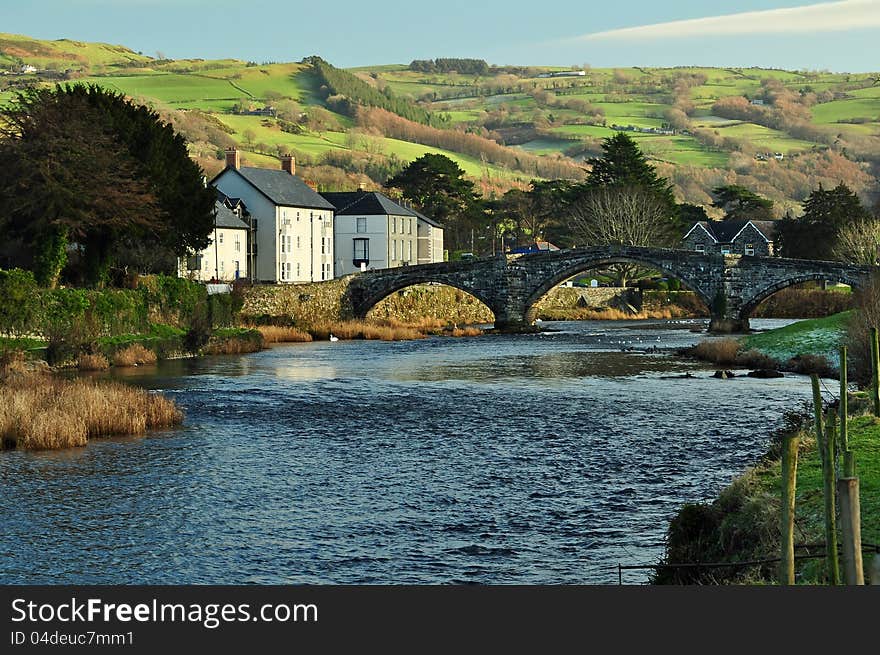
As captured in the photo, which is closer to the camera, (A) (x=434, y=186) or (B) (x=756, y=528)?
(B) (x=756, y=528)

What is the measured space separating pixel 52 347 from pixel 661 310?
79.0m

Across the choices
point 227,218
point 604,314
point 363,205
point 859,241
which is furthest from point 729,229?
point 227,218

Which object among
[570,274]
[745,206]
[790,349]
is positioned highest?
[745,206]

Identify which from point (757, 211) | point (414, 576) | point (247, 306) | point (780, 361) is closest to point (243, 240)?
point (247, 306)

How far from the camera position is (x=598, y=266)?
95125mm

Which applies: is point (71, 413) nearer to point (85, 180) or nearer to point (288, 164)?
point (85, 180)

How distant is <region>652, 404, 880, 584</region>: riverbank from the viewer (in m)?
16.3

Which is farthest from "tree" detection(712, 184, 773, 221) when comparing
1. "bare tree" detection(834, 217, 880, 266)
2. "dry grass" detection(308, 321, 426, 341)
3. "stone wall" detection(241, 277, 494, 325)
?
"dry grass" detection(308, 321, 426, 341)

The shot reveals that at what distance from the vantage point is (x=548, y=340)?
81.2 m

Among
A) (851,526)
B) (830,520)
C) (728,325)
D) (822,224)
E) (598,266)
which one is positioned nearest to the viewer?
(851,526)

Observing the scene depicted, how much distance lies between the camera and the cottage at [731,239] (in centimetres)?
15088

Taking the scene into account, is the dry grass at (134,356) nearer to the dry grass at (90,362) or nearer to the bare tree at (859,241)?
the dry grass at (90,362)

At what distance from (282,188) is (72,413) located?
7397cm

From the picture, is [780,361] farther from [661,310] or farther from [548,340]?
[661,310]
